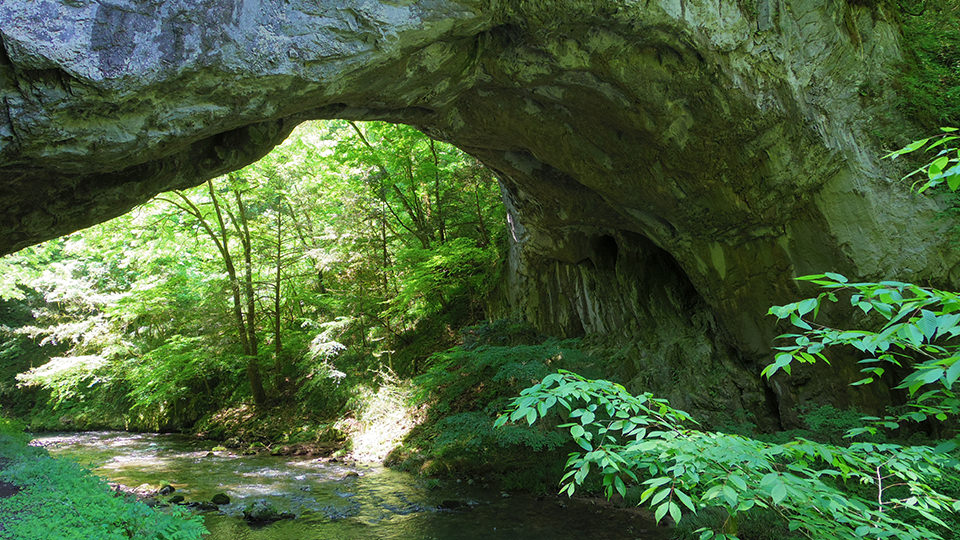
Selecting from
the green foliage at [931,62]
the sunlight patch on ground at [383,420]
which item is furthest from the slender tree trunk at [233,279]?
the green foliage at [931,62]

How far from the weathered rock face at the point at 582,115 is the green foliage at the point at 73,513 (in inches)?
90.2

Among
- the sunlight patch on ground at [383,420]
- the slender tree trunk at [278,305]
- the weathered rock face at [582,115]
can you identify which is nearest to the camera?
the weathered rock face at [582,115]

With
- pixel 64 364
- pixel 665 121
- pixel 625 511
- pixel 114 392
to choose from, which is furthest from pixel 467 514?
pixel 114 392

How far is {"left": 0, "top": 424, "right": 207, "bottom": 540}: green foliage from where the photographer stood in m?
2.92

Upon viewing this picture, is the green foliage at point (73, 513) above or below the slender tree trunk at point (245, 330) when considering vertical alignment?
below

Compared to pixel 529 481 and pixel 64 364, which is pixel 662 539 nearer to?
pixel 529 481

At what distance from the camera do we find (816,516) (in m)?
1.66

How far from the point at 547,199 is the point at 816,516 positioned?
7.03 m

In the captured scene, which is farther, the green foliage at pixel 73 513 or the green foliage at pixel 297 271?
the green foliage at pixel 297 271

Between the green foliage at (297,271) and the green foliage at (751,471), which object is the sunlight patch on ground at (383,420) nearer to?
the green foliage at (297,271)

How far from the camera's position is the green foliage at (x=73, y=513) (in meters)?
2.92

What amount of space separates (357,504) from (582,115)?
6.05 metres

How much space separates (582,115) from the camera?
20.6 feet

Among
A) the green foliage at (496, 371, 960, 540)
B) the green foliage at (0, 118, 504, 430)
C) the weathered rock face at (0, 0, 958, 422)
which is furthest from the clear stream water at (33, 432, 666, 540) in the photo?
the green foliage at (496, 371, 960, 540)
